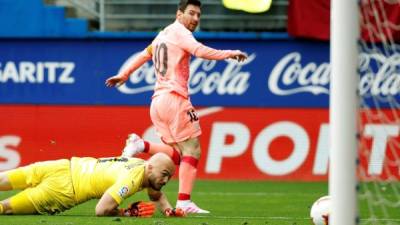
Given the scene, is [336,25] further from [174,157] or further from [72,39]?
[72,39]

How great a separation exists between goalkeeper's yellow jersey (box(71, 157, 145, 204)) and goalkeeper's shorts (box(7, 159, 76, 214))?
62mm

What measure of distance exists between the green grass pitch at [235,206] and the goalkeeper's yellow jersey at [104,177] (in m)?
0.17

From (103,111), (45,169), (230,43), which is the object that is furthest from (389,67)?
(45,169)

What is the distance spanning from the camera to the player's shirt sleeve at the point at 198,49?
28.7 ft

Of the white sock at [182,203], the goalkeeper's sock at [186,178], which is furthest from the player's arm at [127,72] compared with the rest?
the white sock at [182,203]

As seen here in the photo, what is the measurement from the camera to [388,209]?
31.9 feet

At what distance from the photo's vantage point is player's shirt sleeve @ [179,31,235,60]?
28.7ft

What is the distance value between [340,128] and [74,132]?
9.65 metres

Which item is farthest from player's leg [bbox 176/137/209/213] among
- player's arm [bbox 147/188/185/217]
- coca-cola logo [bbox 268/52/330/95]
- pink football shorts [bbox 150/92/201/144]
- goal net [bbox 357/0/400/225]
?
coca-cola logo [bbox 268/52/330/95]

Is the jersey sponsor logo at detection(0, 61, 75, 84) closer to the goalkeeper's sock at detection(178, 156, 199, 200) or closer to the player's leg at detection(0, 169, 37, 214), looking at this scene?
the goalkeeper's sock at detection(178, 156, 199, 200)

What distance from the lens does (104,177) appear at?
805 cm

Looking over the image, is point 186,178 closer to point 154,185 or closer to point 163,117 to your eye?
point 163,117

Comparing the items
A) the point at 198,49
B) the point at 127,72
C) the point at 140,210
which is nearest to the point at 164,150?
the point at 127,72

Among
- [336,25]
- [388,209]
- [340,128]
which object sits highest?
[336,25]
